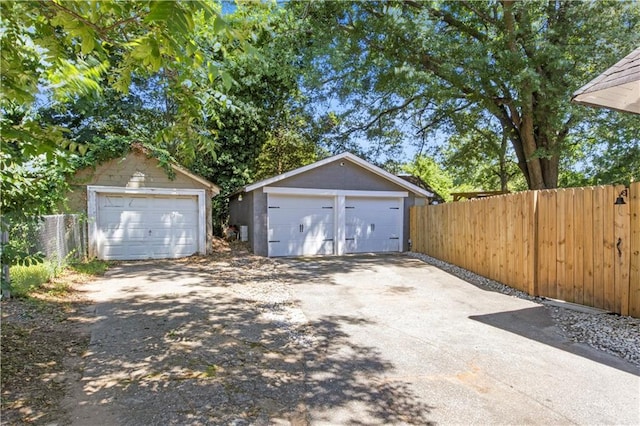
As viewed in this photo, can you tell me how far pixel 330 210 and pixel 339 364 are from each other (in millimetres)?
9207

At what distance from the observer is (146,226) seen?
11250mm

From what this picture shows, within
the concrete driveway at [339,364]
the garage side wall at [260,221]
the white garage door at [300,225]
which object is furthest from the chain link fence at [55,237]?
the white garage door at [300,225]

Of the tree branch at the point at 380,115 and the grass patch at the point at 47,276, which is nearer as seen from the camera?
the grass patch at the point at 47,276

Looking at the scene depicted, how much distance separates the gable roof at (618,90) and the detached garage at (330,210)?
27.8 ft

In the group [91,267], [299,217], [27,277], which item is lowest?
[91,267]

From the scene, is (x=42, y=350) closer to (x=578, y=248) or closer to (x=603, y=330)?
(x=603, y=330)

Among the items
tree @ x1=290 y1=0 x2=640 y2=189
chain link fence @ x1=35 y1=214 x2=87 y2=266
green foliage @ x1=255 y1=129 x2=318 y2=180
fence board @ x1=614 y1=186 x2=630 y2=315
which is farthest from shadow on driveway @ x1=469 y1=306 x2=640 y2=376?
green foliage @ x1=255 y1=129 x2=318 y2=180

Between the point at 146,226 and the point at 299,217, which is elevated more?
the point at 299,217

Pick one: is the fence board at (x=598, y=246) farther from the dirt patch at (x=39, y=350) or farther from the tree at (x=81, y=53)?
the dirt patch at (x=39, y=350)

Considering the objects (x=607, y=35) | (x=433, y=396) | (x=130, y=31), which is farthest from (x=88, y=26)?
(x=607, y=35)

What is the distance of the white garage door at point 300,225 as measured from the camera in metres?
11.9

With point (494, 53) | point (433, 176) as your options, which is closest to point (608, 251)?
point (494, 53)

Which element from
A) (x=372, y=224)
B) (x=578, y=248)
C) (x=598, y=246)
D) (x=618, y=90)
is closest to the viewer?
(x=618, y=90)

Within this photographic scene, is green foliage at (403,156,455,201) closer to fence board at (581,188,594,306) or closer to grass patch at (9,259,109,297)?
fence board at (581,188,594,306)
